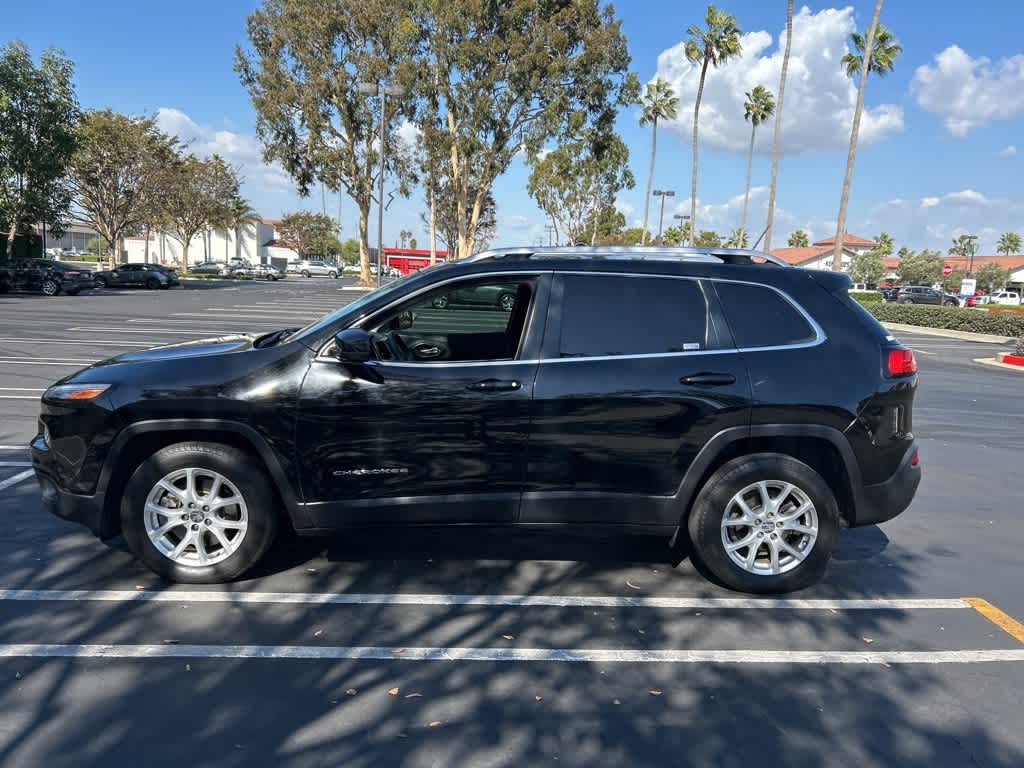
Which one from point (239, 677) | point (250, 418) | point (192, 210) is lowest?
point (239, 677)

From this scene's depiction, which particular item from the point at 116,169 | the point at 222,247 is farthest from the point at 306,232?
the point at 116,169

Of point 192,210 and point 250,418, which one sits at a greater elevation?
point 192,210

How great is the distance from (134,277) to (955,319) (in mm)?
39702

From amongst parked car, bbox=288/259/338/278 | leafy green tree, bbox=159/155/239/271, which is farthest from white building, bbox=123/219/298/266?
leafy green tree, bbox=159/155/239/271

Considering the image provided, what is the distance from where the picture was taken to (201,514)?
13.4 ft

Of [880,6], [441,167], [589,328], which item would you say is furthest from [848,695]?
[441,167]

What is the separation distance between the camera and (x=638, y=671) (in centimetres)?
339

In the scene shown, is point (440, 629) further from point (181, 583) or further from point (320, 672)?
point (181, 583)

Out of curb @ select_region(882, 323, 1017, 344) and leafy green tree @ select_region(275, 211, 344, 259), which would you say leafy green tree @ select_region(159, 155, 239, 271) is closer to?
leafy green tree @ select_region(275, 211, 344, 259)

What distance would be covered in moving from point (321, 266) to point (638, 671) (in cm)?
8445

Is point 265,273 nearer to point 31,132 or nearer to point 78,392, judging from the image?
point 31,132

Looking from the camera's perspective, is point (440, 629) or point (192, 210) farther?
point (192, 210)

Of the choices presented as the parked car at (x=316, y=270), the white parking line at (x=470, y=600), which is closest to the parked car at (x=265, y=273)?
the parked car at (x=316, y=270)

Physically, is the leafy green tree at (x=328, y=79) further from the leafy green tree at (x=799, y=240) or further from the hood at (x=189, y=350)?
the leafy green tree at (x=799, y=240)
